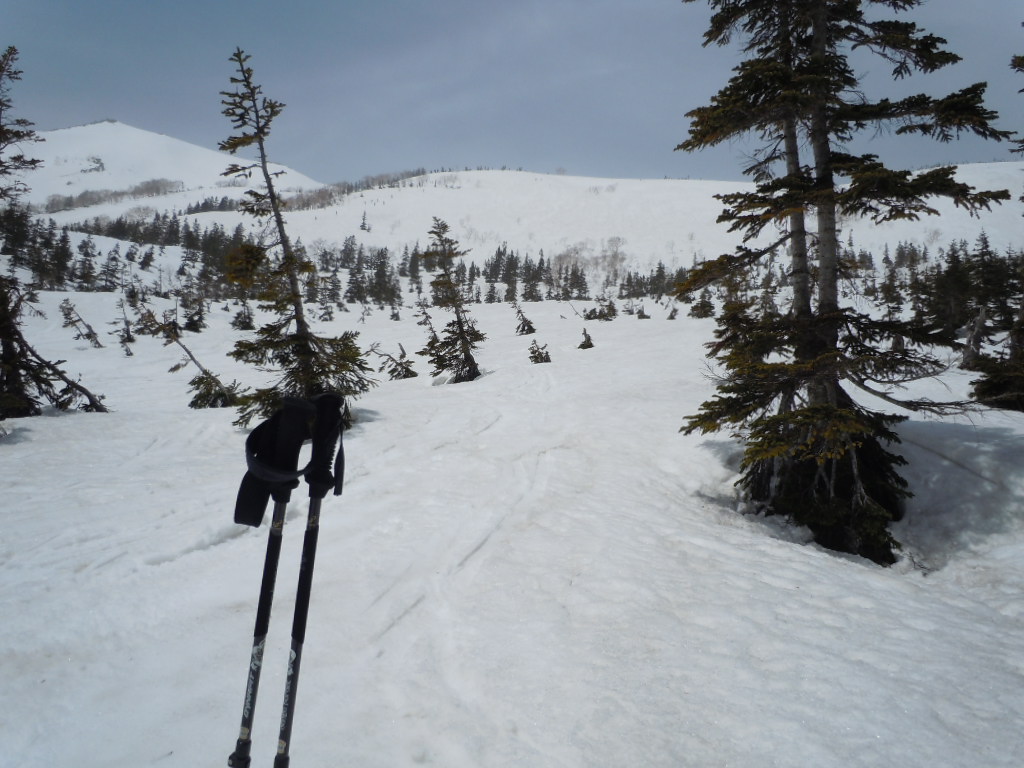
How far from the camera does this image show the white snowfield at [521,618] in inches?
115

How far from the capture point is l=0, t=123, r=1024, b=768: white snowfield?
2920 millimetres

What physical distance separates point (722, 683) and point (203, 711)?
3637mm

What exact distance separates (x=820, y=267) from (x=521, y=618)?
733 centimetres

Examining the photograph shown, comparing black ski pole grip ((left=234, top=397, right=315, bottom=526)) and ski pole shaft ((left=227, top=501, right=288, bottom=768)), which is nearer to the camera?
black ski pole grip ((left=234, top=397, right=315, bottom=526))

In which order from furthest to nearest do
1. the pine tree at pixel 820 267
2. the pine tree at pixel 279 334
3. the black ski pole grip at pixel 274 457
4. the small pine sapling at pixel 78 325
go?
the small pine sapling at pixel 78 325
the pine tree at pixel 279 334
the pine tree at pixel 820 267
the black ski pole grip at pixel 274 457

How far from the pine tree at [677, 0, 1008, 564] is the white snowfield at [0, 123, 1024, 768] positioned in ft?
2.75

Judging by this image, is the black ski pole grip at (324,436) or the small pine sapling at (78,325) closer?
the black ski pole grip at (324,436)

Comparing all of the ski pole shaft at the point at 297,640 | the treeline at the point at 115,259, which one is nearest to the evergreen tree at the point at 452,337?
the ski pole shaft at the point at 297,640

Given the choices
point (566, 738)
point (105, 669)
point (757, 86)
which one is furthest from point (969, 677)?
point (757, 86)

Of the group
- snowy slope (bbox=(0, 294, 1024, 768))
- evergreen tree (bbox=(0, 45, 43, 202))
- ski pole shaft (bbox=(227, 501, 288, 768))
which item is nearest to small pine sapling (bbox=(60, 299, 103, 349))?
evergreen tree (bbox=(0, 45, 43, 202))

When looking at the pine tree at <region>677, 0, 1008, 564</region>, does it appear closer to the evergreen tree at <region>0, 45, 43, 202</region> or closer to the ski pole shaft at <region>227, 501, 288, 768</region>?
the ski pole shaft at <region>227, 501, 288, 768</region>

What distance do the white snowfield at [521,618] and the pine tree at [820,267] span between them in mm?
837

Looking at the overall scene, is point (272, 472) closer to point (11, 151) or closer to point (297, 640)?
point (297, 640)

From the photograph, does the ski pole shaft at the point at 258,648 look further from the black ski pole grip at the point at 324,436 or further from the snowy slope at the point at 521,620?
the snowy slope at the point at 521,620
